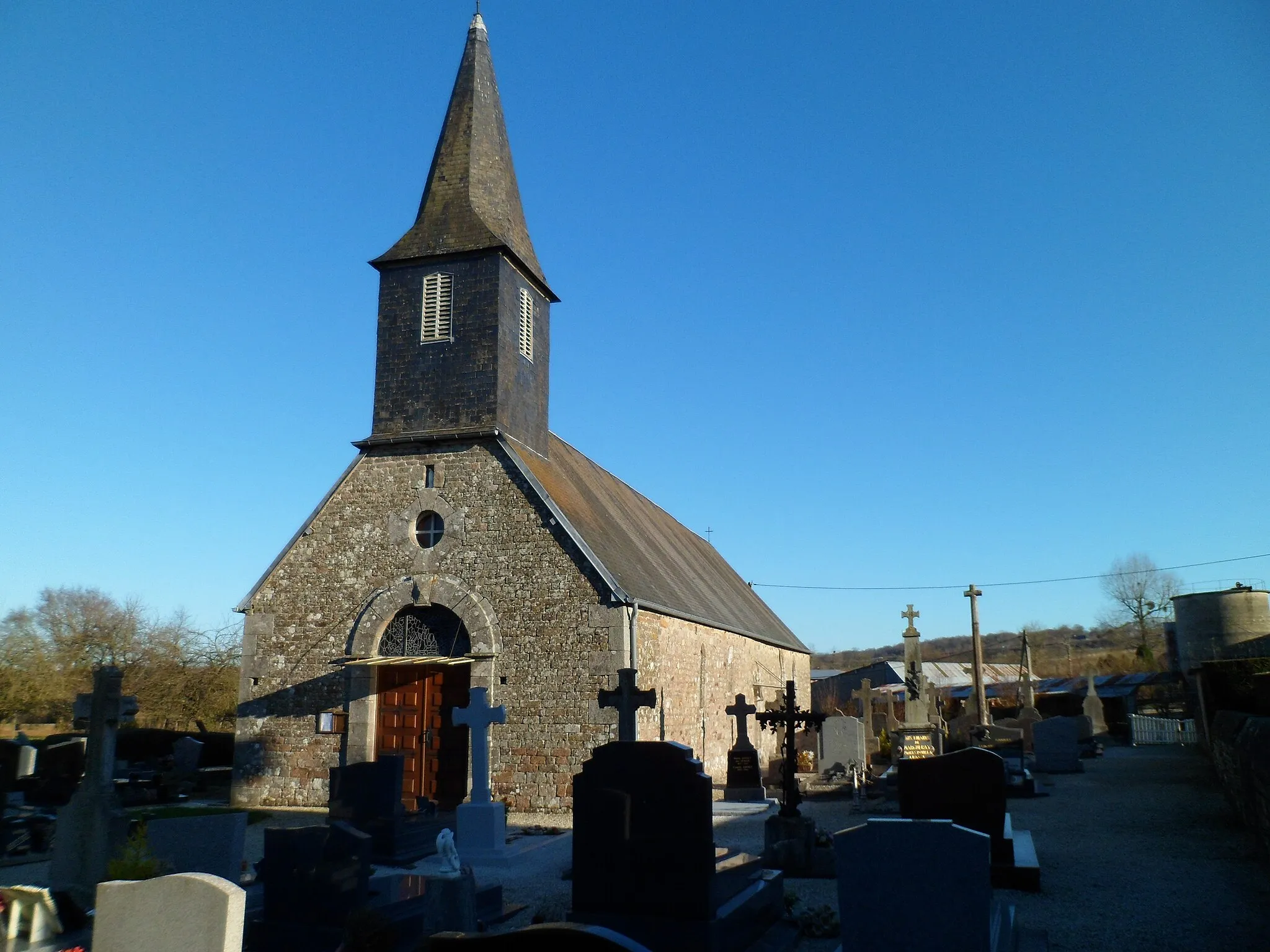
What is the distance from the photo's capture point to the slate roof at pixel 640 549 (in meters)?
15.8

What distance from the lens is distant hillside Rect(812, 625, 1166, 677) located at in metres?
55.4

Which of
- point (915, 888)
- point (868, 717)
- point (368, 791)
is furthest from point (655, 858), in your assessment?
point (868, 717)

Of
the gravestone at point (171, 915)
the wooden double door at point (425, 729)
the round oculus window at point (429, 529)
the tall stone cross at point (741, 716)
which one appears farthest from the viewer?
the round oculus window at point (429, 529)

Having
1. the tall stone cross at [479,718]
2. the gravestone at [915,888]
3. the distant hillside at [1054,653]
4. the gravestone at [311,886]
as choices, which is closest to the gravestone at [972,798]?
the gravestone at [915,888]

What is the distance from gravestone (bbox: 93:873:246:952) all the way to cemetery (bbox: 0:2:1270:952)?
0.6 inches

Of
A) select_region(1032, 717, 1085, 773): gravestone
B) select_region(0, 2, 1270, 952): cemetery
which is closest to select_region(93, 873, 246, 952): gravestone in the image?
select_region(0, 2, 1270, 952): cemetery

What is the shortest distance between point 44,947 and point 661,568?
1388cm

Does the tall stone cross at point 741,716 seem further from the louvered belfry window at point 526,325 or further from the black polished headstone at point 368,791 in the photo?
Result: the louvered belfry window at point 526,325

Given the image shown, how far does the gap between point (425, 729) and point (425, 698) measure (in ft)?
1.69

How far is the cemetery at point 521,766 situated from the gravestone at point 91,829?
3 cm

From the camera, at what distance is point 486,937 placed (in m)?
3.44

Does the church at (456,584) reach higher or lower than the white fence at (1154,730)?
higher

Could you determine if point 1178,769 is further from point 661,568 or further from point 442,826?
point 442,826

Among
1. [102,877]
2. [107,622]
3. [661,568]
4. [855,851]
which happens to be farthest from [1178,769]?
[107,622]
